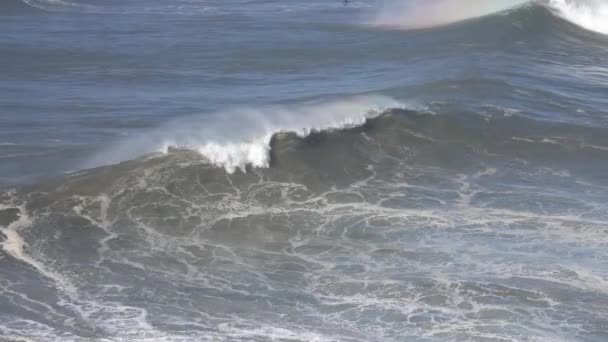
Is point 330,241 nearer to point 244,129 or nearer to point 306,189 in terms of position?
point 306,189

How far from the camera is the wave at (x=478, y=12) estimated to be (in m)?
35.2

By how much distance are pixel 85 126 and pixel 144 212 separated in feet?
17.1

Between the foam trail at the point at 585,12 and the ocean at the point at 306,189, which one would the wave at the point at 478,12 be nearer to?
the foam trail at the point at 585,12

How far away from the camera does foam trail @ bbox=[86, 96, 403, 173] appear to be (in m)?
19.6

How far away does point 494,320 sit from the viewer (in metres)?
13.1

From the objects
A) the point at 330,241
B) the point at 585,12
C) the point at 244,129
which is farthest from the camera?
the point at 585,12

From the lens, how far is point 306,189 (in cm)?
1867

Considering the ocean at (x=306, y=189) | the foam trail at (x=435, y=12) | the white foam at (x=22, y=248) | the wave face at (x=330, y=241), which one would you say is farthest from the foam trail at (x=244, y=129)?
the foam trail at (x=435, y=12)

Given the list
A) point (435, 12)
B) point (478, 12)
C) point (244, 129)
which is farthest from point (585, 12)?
point (244, 129)

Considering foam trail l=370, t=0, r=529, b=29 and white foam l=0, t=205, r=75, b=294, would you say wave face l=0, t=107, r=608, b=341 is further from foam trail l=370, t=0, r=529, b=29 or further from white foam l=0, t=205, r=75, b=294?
foam trail l=370, t=0, r=529, b=29

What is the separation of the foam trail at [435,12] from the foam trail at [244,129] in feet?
42.3

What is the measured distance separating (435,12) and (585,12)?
17.3ft

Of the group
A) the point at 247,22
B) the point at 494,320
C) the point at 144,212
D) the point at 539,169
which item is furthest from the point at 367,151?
the point at 247,22

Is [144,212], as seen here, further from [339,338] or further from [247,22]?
[247,22]
